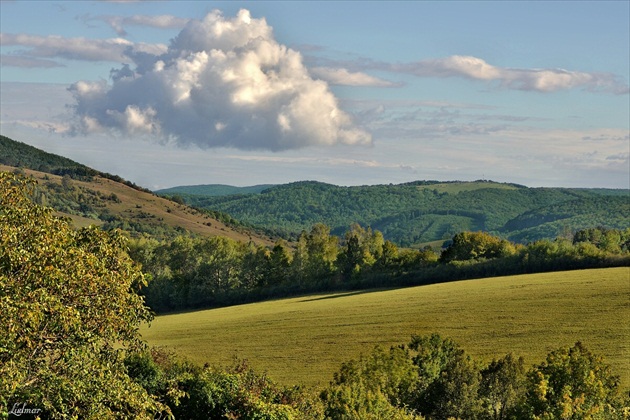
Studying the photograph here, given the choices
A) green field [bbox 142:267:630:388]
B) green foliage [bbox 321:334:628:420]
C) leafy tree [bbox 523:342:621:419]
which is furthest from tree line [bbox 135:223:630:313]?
leafy tree [bbox 523:342:621:419]

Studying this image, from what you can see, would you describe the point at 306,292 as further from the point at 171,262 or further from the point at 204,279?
the point at 171,262

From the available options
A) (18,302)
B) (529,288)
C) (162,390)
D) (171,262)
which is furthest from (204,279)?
(18,302)

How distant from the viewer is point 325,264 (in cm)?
13438

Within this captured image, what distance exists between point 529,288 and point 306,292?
4681 centimetres

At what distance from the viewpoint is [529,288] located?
9131 cm

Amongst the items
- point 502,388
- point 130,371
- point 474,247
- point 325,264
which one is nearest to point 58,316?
point 130,371

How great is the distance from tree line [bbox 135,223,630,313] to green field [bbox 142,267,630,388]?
816 cm

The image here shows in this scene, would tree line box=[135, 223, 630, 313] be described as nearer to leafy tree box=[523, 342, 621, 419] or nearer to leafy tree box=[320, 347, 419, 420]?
leafy tree box=[320, 347, 419, 420]

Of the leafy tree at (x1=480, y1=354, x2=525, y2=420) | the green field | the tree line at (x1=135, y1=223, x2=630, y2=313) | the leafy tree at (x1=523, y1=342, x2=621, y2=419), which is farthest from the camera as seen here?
the tree line at (x1=135, y1=223, x2=630, y2=313)

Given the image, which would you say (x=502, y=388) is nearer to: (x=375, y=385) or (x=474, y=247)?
(x=375, y=385)

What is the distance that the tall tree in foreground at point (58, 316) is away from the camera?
60.0 ft

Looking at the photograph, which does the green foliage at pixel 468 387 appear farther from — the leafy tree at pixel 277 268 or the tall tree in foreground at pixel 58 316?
the leafy tree at pixel 277 268

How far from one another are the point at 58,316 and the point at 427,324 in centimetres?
6443

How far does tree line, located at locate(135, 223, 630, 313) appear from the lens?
11288 cm
